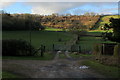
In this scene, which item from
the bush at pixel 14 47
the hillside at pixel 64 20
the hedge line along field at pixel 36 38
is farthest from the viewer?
the hillside at pixel 64 20

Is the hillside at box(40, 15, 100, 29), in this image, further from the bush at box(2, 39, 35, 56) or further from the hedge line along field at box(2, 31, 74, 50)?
the bush at box(2, 39, 35, 56)

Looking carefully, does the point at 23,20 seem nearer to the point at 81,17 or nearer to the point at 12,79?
the point at 12,79

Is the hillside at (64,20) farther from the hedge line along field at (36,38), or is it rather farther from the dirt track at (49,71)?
the dirt track at (49,71)

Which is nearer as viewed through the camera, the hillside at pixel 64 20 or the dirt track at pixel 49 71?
the dirt track at pixel 49 71

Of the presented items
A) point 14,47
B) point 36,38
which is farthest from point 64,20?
point 14,47

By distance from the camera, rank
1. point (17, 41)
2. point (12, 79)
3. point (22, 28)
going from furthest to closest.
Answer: point (22, 28) → point (17, 41) → point (12, 79)

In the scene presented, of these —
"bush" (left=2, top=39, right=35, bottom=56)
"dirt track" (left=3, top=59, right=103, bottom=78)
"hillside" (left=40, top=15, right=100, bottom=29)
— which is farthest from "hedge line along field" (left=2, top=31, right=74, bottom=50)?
"hillside" (left=40, top=15, right=100, bottom=29)

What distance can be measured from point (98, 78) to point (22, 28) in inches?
2484

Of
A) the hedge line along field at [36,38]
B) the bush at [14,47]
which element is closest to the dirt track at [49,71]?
the bush at [14,47]

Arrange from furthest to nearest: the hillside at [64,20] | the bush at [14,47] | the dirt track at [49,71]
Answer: the hillside at [64,20], the bush at [14,47], the dirt track at [49,71]

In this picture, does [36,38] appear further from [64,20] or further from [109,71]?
[64,20]

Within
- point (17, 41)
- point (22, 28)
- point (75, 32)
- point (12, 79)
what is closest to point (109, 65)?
point (12, 79)

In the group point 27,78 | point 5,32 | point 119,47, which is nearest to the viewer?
point 27,78

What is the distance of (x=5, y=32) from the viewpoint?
5456cm
